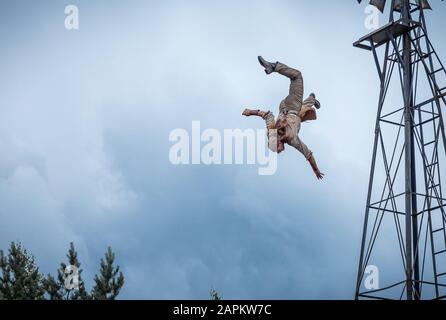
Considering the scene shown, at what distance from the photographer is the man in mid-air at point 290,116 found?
98.4 ft

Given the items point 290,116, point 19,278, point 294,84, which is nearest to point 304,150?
point 290,116

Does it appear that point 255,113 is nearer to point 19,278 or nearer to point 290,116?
point 290,116

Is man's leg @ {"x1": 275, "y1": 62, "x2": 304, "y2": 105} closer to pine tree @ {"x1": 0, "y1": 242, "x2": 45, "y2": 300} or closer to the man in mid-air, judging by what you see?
the man in mid-air

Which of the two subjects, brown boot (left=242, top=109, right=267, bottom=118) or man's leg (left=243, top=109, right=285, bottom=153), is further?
brown boot (left=242, top=109, right=267, bottom=118)

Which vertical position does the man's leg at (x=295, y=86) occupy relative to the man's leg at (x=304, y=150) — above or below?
above

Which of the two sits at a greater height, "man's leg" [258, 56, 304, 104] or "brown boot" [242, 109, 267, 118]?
"man's leg" [258, 56, 304, 104]

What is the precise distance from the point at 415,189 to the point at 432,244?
2.04 m

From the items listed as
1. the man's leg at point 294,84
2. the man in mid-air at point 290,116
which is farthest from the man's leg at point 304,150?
the man's leg at point 294,84

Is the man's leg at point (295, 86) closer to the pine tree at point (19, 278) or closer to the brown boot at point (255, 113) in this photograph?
the brown boot at point (255, 113)

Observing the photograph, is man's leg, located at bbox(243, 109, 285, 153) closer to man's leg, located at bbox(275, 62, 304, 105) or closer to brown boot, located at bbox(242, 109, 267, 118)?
brown boot, located at bbox(242, 109, 267, 118)

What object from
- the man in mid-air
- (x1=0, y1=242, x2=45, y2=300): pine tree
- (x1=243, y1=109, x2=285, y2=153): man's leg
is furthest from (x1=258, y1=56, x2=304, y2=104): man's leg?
(x1=0, y1=242, x2=45, y2=300): pine tree

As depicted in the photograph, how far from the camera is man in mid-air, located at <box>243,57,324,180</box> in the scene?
30.0 meters

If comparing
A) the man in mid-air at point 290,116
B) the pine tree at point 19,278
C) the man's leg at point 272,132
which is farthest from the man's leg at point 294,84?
the pine tree at point 19,278

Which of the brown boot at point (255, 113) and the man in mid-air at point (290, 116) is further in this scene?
the brown boot at point (255, 113)
